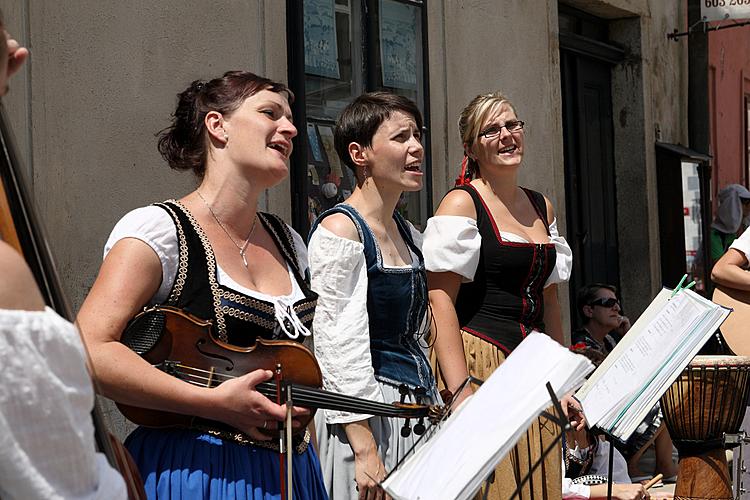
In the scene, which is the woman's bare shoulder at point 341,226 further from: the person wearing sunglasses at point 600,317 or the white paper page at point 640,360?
the person wearing sunglasses at point 600,317

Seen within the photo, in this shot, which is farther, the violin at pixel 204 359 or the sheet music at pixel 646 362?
the sheet music at pixel 646 362

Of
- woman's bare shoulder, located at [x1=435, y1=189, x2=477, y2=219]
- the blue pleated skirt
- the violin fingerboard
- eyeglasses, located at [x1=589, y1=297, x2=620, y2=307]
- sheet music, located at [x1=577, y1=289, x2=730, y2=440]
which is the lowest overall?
eyeglasses, located at [x1=589, y1=297, x2=620, y2=307]

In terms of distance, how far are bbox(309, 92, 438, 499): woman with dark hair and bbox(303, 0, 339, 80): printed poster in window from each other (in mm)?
2489

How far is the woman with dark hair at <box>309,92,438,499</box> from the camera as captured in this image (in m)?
3.18

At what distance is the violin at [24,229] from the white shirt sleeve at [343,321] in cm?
175

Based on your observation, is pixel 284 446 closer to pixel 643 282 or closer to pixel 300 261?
pixel 300 261

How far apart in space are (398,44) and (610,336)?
2324 millimetres

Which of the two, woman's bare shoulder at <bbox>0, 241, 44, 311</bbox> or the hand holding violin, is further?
the hand holding violin

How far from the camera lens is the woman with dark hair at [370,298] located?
3180mm

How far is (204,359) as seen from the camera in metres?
2.53

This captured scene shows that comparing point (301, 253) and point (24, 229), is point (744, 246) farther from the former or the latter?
point (24, 229)

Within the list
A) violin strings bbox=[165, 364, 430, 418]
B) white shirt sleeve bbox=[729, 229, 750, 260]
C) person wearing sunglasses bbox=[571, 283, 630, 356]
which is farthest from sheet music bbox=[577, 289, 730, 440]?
person wearing sunglasses bbox=[571, 283, 630, 356]

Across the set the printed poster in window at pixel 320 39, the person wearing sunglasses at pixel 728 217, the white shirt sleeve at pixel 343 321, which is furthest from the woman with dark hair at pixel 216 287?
the person wearing sunglasses at pixel 728 217

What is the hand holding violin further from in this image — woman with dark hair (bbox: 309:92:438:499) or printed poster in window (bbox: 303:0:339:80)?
printed poster in window (bbox: 303:0:339:80)
